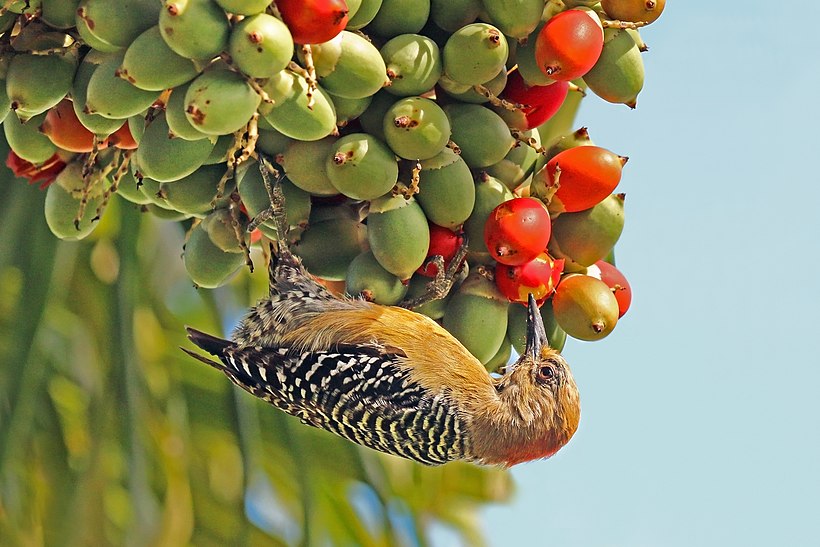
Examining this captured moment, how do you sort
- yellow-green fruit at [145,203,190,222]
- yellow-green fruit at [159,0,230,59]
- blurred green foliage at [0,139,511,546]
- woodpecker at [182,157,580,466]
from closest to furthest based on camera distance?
yellow-green fruit at [159,0,230,59], yellow-green fruit at [145,203,190,222], woodpecker at [182,157,580,466], blurred green foliage at [0,139,511,546]

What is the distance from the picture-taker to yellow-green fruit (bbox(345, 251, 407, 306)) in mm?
2279

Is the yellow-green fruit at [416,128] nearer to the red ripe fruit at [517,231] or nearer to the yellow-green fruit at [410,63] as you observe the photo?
the yellow-green fruit at [410,63]

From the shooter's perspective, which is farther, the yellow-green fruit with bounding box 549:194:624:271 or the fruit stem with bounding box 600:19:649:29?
the yellow-green fruit with bounding box 549:194:624:271

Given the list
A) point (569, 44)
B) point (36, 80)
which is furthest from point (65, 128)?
point (569, 44)

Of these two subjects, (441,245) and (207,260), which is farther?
(207,260)

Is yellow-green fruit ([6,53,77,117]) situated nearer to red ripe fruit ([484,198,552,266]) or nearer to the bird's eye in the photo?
red ripe fruit ([484,198,552,266])

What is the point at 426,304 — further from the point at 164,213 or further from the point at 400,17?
the point at 164,213

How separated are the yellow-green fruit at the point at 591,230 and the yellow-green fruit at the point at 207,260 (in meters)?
0.69

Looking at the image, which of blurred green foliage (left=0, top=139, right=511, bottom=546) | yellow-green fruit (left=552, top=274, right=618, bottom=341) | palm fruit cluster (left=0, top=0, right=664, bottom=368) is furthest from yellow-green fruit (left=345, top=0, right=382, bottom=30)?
blurred green foliage (left=0, top=139, right=511, bottom=546)

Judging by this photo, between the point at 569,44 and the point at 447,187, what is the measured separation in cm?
35

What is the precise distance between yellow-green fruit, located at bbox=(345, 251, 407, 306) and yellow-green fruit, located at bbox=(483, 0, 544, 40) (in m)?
0.51

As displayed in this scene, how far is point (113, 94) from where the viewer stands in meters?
2.02

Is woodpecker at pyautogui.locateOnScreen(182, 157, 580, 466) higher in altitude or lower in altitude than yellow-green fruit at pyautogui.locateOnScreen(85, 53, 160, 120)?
lower

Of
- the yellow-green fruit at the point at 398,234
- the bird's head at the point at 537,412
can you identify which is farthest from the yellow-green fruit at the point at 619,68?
the bird's head at the point at 537,412
